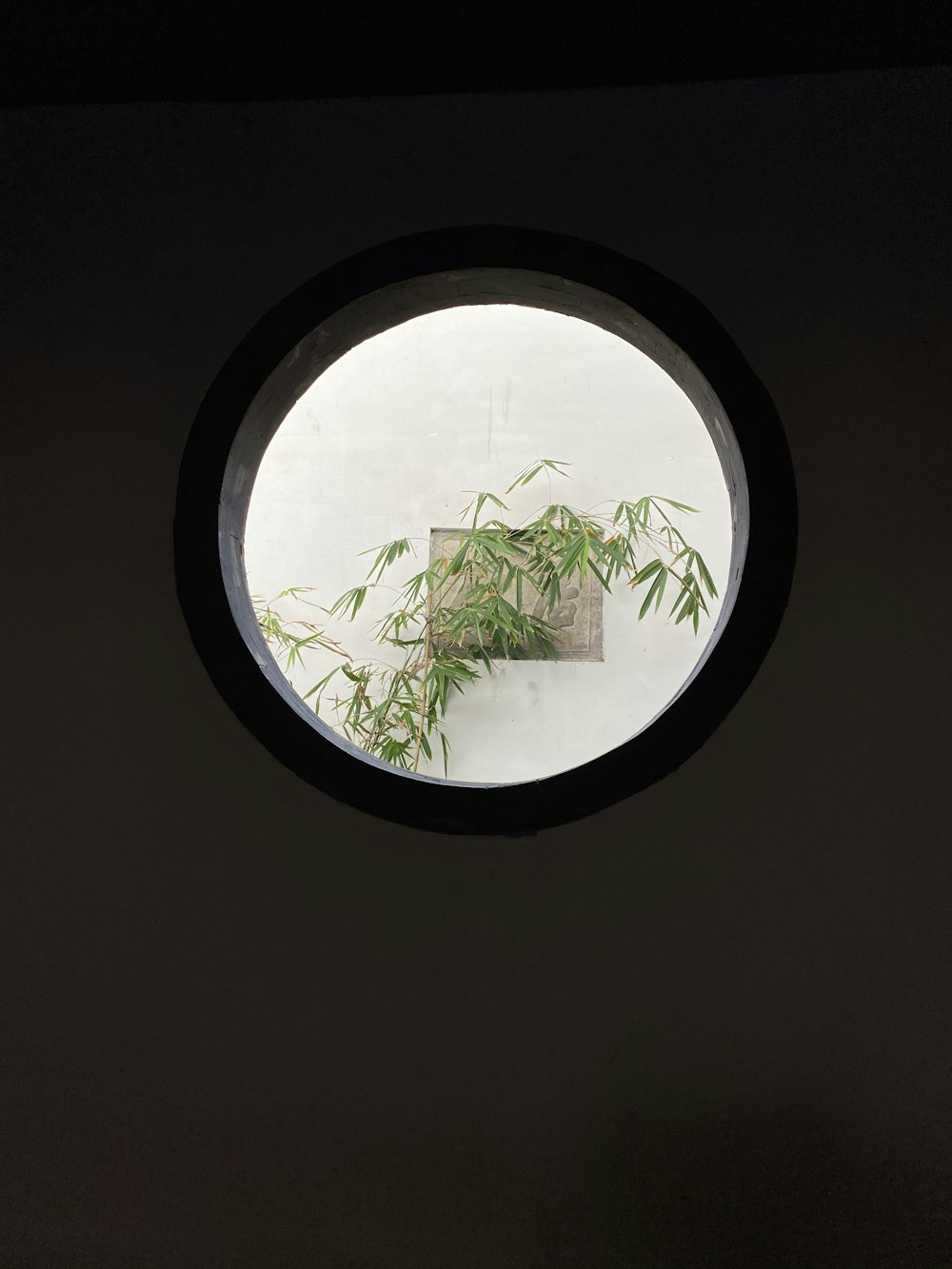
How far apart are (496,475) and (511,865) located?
8.07ft

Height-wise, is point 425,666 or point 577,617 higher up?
point 577,617

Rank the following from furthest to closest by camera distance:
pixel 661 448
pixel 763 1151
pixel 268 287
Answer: pixel 661 448 → pixel 268 287 → pixel 763 1151

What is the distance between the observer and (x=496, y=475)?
3500 millimetres

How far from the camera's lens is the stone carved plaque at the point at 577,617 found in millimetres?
3482

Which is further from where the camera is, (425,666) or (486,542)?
(425,666)

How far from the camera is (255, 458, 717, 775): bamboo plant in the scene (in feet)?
10.8

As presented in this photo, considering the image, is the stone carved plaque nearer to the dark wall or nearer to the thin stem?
the thin stem

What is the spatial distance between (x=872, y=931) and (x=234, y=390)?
1.16 meters

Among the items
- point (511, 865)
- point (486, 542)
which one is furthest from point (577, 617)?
point (511, 865)

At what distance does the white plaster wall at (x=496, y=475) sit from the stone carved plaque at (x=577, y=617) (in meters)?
0.04

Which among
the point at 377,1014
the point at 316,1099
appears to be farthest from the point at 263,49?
the point at 316,1099

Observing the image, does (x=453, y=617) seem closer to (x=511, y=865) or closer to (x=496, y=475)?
(x=496, y=475)

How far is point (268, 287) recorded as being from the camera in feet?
4.28

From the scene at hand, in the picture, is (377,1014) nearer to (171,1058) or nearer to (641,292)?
(171,1058)
